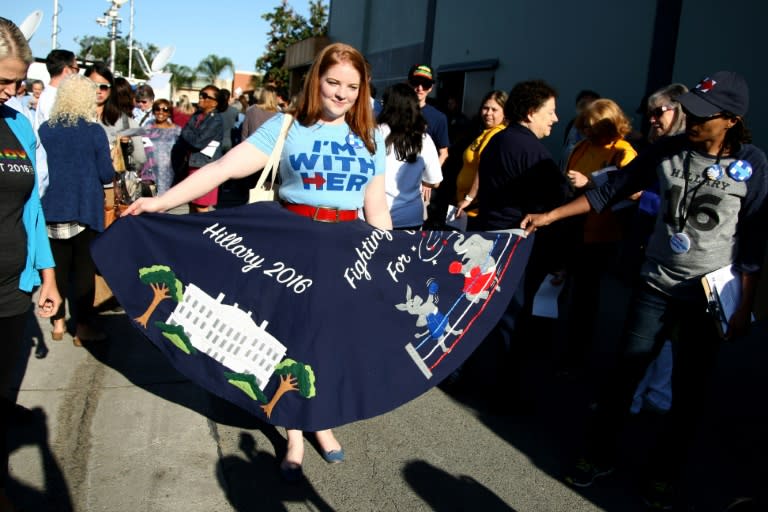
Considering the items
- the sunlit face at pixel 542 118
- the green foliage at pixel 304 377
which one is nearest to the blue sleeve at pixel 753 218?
the sunlit face at pixel 542 118

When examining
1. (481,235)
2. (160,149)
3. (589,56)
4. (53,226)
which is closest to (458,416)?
(481,235)

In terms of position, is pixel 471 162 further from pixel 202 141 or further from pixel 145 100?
pixel 145 100

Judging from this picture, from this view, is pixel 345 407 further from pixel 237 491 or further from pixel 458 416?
pixel 458 416

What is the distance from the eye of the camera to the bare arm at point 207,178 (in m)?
3.23

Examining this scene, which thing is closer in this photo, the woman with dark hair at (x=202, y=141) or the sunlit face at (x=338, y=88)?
the sunlit face at (x=338, y=88)

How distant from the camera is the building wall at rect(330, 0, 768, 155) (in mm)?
8625

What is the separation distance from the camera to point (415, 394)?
11.0 feet

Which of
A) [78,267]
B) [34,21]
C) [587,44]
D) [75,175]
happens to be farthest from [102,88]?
[34,21]

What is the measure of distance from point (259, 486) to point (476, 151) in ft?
10.4

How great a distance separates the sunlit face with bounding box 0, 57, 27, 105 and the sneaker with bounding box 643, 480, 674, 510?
3.34 meters

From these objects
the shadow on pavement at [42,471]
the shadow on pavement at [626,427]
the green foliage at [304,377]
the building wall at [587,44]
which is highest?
the building wall at [587,44]

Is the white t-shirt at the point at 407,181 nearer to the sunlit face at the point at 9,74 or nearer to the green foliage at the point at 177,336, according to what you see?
the green foliage at the point at 177,336

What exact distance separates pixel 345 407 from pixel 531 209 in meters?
1.83

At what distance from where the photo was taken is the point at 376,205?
3.69m
